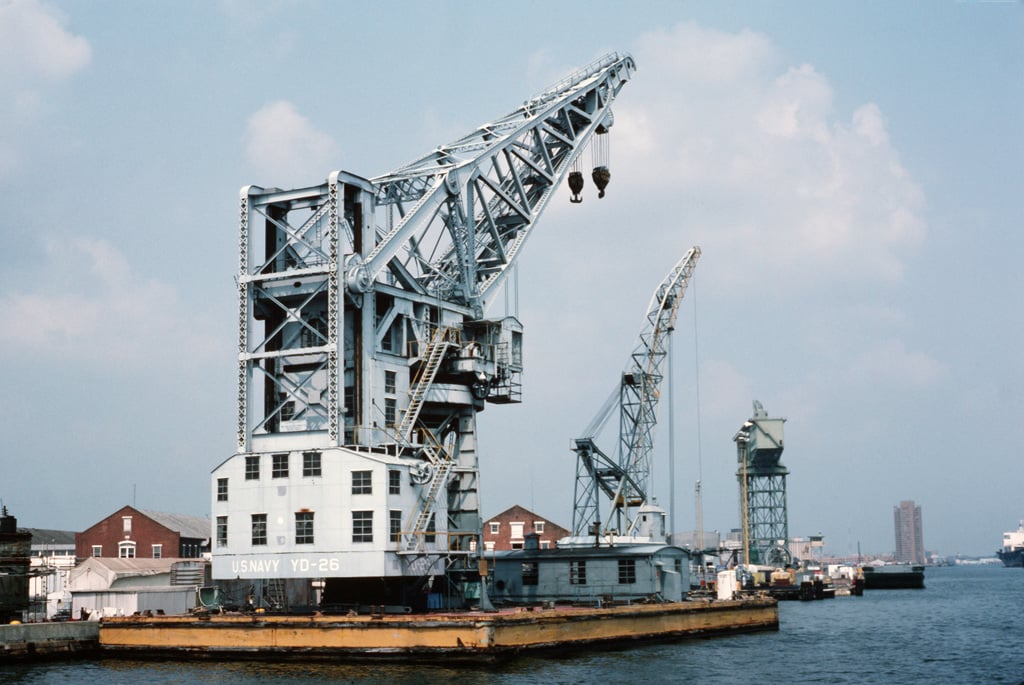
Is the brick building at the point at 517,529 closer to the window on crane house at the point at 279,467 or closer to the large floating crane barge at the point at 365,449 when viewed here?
the large floating crane barge at the point at 365,449

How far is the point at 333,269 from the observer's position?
56.9 m

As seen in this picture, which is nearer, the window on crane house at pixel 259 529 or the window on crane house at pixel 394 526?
the window on crane house at pixel 394 526

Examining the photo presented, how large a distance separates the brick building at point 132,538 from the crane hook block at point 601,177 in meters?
44.6

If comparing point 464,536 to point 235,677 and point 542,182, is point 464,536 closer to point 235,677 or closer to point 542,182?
point 235,677

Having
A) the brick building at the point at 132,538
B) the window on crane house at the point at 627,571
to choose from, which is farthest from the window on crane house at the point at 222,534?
the brick building at the point at 132,538

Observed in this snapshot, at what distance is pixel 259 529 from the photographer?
188 feet

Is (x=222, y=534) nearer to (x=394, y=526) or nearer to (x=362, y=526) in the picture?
(x=362, y=526)

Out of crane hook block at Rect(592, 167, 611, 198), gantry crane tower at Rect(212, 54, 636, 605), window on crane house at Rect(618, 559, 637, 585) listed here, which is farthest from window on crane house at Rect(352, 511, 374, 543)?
crane hook block at Rect(592, 167, 611, 198)

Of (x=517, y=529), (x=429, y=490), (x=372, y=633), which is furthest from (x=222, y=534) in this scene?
(x=517, y=529)

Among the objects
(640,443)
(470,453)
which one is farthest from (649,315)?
(470,453)

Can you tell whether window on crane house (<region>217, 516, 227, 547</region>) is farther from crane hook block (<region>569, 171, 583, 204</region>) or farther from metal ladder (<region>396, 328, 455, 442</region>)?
crane hook block (<region>569, 171, 583, 204</region>)

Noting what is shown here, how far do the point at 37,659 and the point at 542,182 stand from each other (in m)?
39.2

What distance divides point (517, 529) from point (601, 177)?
41.3 meters

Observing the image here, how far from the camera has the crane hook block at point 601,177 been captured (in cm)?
7900
